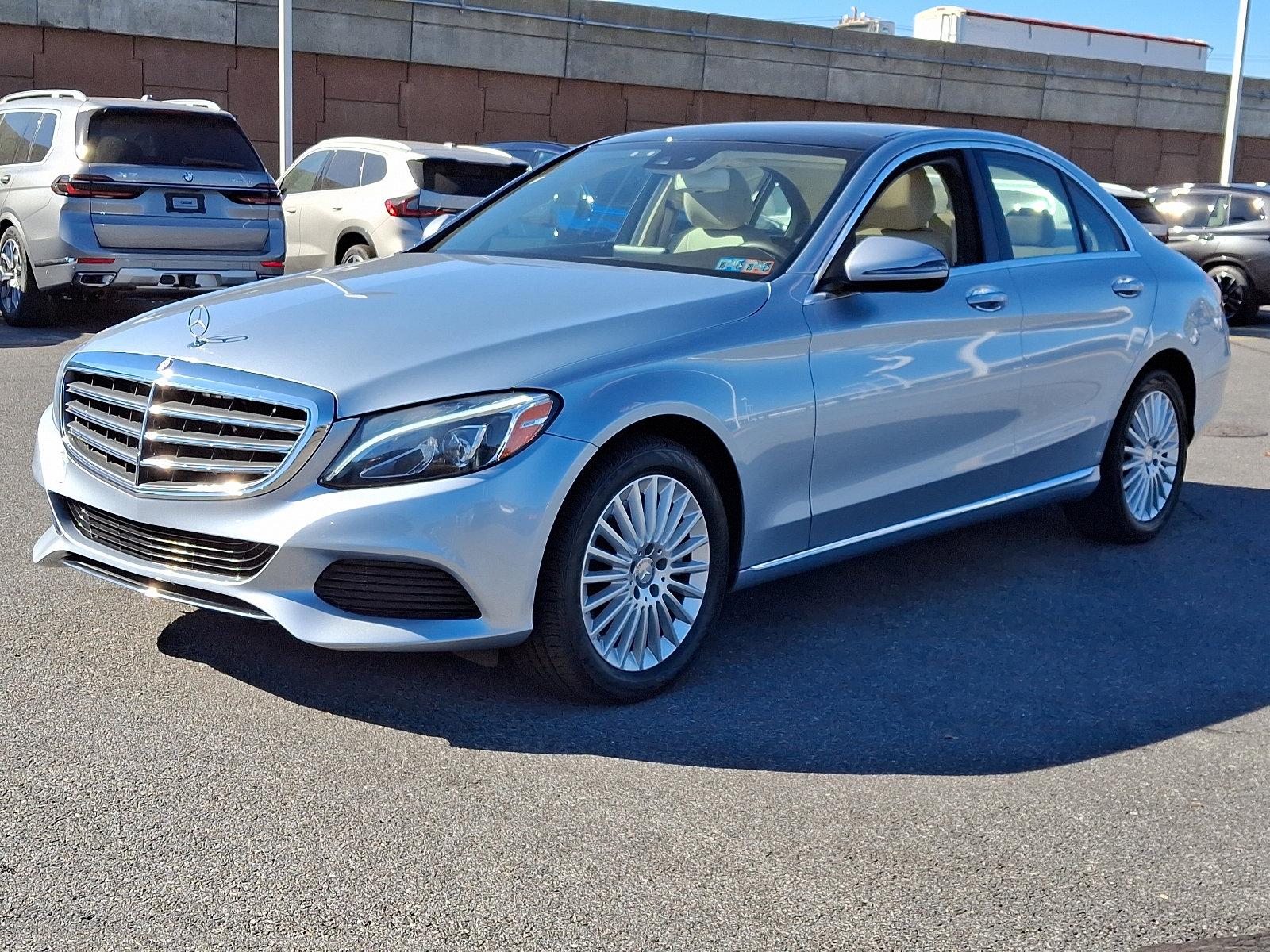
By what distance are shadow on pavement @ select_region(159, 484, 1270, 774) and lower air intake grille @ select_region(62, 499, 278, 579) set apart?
1.41ft

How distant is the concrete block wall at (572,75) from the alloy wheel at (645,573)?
Answer: 67.8ft

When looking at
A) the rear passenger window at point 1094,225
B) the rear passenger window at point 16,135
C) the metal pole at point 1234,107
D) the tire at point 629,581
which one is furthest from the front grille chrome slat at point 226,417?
the metal pole at point 1234,107

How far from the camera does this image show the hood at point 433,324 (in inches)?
157

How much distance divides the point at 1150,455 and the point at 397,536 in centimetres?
378

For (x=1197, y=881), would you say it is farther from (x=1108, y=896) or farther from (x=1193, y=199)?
(x=1193, y=199)

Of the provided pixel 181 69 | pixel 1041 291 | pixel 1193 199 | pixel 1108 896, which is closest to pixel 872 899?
pixel 1108 896

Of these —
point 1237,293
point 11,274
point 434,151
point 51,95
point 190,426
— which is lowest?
point 11,274

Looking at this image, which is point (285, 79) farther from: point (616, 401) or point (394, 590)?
point (394, 590)

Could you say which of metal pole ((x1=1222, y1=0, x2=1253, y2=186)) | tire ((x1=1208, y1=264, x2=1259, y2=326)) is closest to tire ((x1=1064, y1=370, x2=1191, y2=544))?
tire ((x1=1208, y1=264, x2=1259, y2=326))

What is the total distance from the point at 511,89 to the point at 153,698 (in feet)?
76.0

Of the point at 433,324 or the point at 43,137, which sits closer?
the point at 433,324

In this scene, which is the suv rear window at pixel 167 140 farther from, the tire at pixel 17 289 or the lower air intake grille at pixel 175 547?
the lower air intake grille at pixel 175 547

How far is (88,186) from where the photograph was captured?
1182cm

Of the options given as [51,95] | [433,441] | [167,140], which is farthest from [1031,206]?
[51,95]
